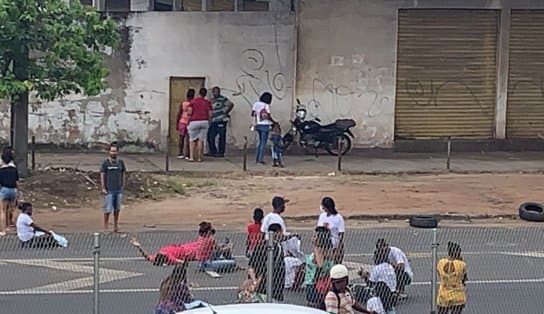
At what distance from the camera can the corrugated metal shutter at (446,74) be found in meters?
33.9

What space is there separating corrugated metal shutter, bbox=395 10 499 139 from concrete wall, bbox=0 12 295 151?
3.74m

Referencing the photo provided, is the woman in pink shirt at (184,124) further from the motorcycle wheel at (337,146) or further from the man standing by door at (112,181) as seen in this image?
the man standing by door at (112,181)

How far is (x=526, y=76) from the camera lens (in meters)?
34.9

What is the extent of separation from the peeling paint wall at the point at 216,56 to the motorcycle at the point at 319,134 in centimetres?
86

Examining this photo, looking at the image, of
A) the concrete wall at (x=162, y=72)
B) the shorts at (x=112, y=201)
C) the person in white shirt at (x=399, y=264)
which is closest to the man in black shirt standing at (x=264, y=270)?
the person in white shirt at (x=399, y=264)

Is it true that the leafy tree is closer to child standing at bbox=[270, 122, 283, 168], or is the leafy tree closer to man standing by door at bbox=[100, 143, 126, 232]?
man standing by door at bbox=[100, 143, 126, 232]

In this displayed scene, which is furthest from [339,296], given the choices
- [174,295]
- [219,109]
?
[219,109]

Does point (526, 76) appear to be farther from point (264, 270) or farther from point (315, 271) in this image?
point (264, 270)

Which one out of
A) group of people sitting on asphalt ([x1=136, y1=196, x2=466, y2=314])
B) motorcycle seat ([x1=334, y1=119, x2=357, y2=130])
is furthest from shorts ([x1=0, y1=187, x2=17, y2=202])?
motorcycle seat ([x1=334, y1=119, x2=357, y2=130])

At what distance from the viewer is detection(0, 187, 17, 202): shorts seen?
66.5 feet

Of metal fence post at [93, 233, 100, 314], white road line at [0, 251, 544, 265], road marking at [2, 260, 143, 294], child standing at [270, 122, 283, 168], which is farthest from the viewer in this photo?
child standing at [270, 122, 283, 168]

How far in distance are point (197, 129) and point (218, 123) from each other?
1.19 m

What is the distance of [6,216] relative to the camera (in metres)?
20.3

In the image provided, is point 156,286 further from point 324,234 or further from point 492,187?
point 492,187
